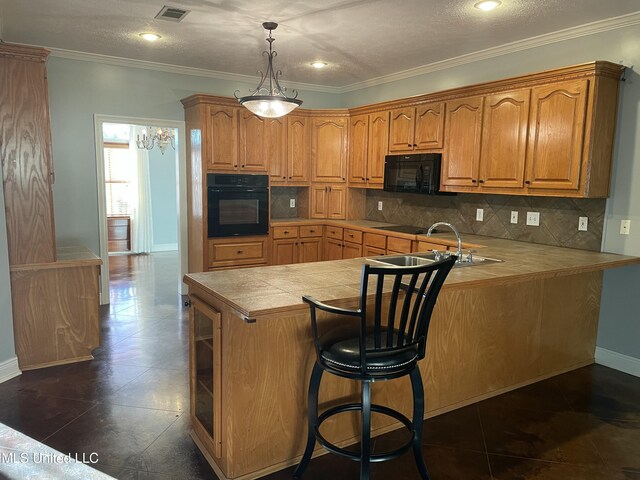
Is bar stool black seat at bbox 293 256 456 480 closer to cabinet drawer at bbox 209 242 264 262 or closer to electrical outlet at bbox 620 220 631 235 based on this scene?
electrical outlet at bbox 620 220 631 235

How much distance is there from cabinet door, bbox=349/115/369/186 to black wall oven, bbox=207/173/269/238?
1.05 metres

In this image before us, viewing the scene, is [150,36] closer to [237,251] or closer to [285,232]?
[237,251]

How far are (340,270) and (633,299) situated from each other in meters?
2.39

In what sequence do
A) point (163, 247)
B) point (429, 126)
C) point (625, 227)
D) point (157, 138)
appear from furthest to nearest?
point (163, 247) < point (157, 138) < point (429, 126) < point (625, 227)

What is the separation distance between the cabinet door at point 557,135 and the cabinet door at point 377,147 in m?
1.75

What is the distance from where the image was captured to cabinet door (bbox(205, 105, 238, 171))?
4.96 metres

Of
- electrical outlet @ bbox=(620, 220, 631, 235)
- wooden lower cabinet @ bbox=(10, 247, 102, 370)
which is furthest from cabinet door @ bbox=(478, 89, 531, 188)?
wooden lower cabinet @ bbox=(10, 247, 102, 370)

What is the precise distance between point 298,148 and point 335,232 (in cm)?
111

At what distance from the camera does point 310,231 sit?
5.62 metres

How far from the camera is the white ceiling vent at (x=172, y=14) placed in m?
3.38

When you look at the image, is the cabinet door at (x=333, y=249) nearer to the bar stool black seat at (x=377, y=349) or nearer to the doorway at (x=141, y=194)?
the bar stool black seat at (x=377, y=349)

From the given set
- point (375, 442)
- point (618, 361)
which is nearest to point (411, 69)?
point (618, 361)

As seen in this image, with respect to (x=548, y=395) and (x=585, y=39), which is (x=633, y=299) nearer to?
(x=548, y=395)

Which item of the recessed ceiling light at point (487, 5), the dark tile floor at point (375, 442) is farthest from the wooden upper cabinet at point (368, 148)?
the dark tile floor at point (375, 442)
